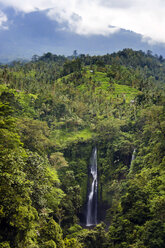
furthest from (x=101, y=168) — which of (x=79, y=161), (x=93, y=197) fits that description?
(x=93, y=197)

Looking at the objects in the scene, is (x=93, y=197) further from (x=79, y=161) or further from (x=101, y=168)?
(x=79, y=161)

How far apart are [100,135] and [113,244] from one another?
25304mm

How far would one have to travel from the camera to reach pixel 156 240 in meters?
17.8

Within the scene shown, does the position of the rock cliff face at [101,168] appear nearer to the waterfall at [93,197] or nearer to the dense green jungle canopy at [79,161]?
the dense green jungle canopy at [79,161]

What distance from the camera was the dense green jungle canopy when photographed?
51.6 feet

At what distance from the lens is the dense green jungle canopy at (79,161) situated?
1573 cm

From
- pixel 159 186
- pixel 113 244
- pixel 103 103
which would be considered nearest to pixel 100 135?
pixel 103 103

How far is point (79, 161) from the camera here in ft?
148

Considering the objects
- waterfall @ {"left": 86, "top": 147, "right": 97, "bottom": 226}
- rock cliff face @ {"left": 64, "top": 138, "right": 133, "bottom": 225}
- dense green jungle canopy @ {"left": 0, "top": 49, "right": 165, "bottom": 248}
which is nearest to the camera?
dense green jungle canopy @ {"left": 0, "top": 49, "right": 165, "bottom": 248}

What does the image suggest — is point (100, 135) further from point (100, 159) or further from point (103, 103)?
point (103, 103)

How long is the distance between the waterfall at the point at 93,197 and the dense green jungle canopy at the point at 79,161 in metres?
1.03

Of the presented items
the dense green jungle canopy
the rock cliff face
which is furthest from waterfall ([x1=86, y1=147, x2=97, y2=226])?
the dense green jungle canopy

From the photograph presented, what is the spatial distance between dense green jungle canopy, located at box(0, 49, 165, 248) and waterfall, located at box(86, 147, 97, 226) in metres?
1.03

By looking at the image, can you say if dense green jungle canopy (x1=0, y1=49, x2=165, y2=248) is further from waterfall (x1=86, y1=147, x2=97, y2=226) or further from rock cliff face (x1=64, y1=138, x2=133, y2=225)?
waterfall (x1=86, y1=147, x2=97, y2=226)
